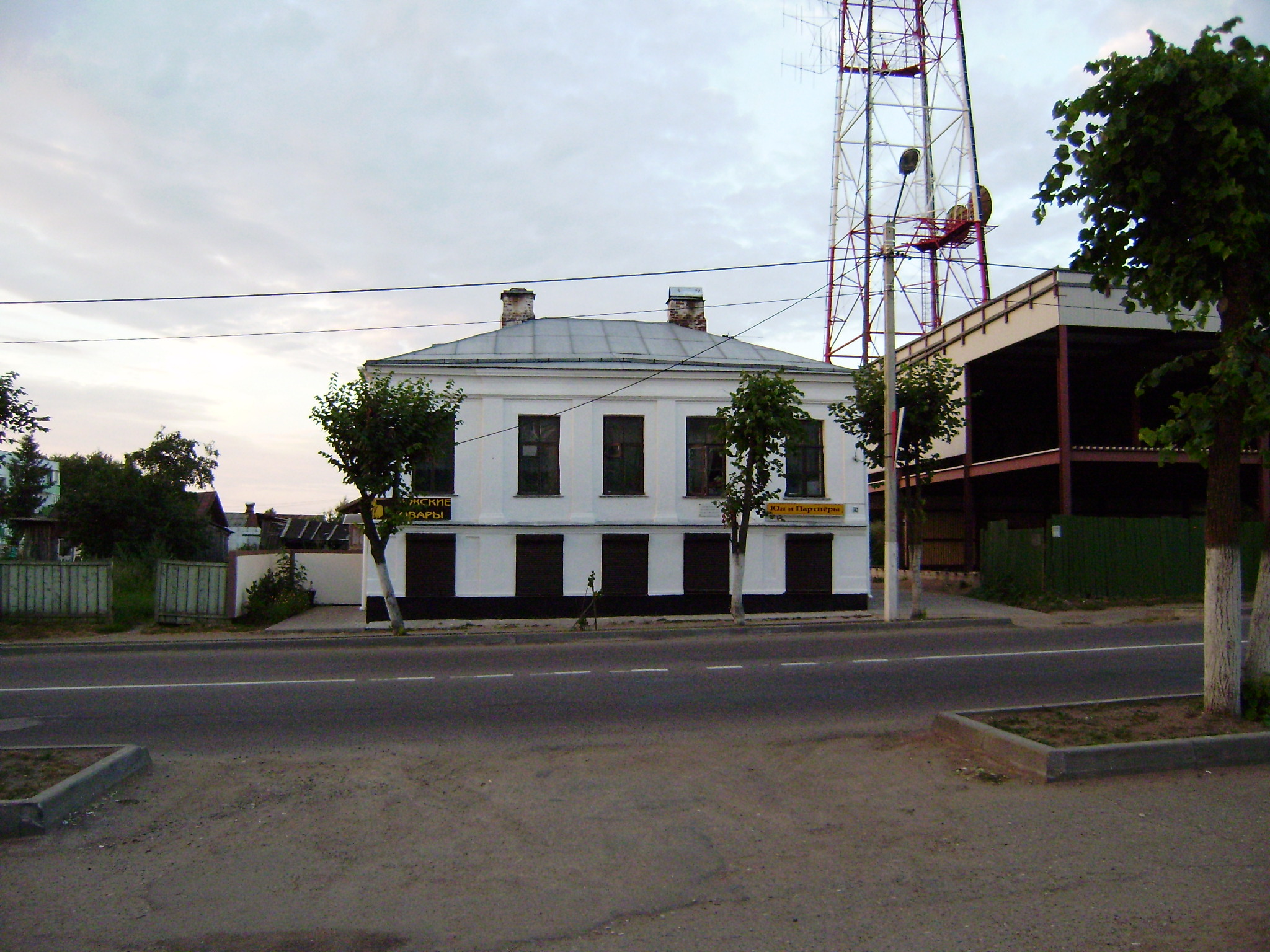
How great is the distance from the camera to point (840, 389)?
2355 centimetres

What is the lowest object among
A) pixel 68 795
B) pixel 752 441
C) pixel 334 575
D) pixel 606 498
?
pixel 68 795

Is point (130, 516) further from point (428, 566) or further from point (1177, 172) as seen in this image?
point (1177, 172)

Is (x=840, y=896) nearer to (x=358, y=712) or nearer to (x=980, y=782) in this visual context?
(x=980, y=782)

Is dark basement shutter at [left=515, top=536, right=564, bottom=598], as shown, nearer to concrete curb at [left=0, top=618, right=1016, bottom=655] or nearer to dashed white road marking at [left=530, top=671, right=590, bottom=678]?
concrete curb at [left=0, top=618, right=1016, bottom=655]

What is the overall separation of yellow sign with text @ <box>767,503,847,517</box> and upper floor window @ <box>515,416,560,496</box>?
17.8 feet

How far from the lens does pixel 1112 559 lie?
23.7 metres

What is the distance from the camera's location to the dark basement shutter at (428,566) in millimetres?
21875

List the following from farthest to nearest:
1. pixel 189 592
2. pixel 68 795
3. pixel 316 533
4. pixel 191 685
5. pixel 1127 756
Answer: pixel 316 533 < pixel 189 592 < pixel 191 685 < pixel 1127 756 < pixel 68 795

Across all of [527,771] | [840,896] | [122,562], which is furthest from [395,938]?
[122,562]

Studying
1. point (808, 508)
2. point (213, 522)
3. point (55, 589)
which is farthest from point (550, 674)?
point (213, 522)

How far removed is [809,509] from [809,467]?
1.15 metres

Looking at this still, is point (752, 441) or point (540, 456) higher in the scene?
point (752, 441)

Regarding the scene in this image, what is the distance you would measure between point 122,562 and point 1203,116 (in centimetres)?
2817

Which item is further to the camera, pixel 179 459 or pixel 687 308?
pixel 179 459
